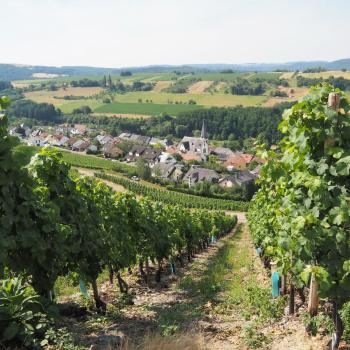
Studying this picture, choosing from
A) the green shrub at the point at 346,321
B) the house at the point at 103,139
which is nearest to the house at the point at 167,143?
the house at the point at 103,139

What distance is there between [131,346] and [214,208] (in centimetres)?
5425

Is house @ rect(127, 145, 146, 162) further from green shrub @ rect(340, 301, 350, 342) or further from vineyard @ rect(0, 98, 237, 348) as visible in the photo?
green shrub @ rect(340, 301, 350, 342)

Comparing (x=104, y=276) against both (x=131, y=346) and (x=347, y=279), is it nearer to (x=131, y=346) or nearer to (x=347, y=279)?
(x=131, y=346)

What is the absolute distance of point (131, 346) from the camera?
6551mm

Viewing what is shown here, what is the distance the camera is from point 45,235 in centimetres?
848

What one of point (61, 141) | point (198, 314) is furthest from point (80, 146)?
point (198, 314)

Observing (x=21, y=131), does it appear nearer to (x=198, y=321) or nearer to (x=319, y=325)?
(x=198, y=321)

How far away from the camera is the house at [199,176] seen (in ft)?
247

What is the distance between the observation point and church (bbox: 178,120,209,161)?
98.9 meters

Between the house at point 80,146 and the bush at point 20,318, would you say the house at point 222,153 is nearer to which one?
the house at point 80,146

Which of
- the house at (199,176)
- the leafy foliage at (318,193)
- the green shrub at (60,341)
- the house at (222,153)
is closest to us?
the leafy foliage at (318,193)

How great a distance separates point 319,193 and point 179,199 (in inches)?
2227

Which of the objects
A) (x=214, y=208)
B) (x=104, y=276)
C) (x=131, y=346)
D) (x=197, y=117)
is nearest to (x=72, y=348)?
(x=131, y=346)

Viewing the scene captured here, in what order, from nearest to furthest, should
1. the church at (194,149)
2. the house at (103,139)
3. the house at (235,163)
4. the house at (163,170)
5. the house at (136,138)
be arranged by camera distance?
1. the house at (163,170)
2. the house at (235,163)
3. the church at (194,149)
4. the house at (103,139)
5. the house at (136,138)
